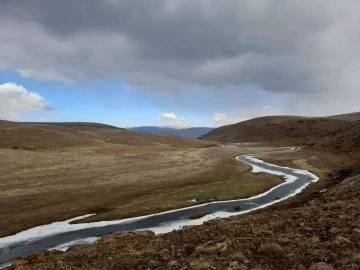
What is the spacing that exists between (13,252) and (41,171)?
39658 mm

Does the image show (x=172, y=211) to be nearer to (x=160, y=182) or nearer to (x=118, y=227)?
(x=118, y=227)

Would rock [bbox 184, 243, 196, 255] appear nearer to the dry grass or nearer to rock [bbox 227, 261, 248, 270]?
rock [bbox 227, 261, 248, 270]

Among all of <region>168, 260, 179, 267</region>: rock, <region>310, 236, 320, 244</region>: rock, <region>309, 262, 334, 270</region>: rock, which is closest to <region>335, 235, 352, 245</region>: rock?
<region>310, 236, 320, 244</region>: rock

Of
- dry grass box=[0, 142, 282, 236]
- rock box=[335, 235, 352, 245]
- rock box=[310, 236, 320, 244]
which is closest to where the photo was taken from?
rock box=[335, 235, 352, 245]

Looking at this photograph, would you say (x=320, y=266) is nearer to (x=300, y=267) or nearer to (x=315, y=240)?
(x=300, y=267)

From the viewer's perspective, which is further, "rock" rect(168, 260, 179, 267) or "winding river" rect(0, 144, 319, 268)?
"winding river" rect(0, 144, 319, 268)

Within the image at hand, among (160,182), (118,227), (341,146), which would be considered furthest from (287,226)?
(341,146)

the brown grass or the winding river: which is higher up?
the brown grass

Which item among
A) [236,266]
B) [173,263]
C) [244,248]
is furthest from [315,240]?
[173,263]

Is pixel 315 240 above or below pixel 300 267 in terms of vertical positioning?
above

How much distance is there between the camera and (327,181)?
56062 millimetres

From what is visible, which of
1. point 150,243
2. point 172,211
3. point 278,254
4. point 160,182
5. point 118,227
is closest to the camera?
point 278,254

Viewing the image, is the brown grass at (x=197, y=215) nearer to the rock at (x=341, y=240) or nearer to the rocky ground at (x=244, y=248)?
the rocky ground at (x=244, y=248)

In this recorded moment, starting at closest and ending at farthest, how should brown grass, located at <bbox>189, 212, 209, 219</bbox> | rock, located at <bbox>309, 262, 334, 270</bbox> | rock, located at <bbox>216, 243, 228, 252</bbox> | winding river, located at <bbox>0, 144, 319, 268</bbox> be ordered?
rock, located at <bbox>309, 262, 334, 270</bbox>, rock, located at <bbox>216, 243, 228, 252</bbox>, winding river, located at <bbox>0, 144, 319, 268</bbox>, brown grass, located at <bbox>189, 212, 209, 219</bbox>
